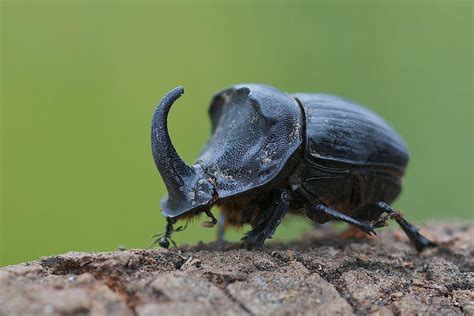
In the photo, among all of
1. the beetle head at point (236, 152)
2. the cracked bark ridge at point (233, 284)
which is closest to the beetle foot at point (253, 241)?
the cracked bark ridge at point (233, 284)

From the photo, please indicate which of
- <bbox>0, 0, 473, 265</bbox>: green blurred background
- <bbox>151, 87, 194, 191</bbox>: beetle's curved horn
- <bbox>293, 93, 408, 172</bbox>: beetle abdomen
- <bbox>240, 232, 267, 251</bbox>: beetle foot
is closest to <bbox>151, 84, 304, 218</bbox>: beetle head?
<bbox>151, 87, 194, 191</bbox>: beetle's curved horn

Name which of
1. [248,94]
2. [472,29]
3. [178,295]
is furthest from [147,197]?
[472,29]

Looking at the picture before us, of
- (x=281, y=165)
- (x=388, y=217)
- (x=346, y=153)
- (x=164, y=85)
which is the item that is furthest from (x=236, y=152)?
(x=164, y=85)

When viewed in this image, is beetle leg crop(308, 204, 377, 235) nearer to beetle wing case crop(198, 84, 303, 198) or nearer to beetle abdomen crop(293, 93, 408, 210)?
beetle abdomen crop(293, 93, 408, 210)

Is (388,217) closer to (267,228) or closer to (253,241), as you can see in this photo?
(267,228)

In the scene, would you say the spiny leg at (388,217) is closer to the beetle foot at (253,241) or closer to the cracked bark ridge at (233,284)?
the cracked bark ridge at (233,284)

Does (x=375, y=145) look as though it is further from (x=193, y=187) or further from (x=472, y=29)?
(x=472, y=29)
